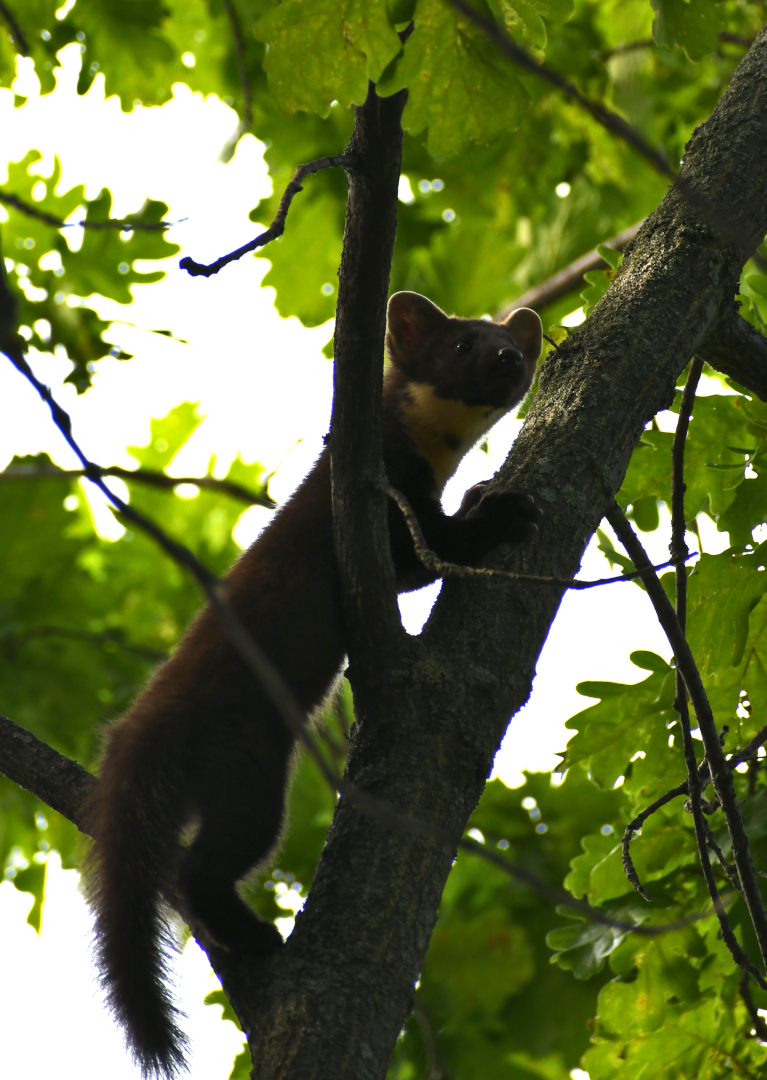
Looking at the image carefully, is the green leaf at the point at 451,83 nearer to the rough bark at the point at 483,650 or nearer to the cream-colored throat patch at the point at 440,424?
the rough bark at the point at 483,650

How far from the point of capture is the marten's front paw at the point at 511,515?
3.19 metres

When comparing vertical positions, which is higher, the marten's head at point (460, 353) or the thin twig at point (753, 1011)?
the marten's head at point (460, 353)

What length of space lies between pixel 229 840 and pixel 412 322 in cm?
327

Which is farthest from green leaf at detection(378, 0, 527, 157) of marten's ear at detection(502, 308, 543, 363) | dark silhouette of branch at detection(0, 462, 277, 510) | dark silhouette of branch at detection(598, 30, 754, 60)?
dark silhouette of branch at detection(598, 30, 754, 60)

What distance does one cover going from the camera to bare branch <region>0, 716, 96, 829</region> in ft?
10.1

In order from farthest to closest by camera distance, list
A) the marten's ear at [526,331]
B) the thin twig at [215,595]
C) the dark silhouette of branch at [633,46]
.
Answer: the dark silhouette of branch at [633,46] < the marten's ear at [526,331] < the thin twig at [215,595]

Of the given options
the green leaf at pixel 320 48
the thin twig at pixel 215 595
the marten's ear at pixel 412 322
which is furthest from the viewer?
the marten's ear at pixel 412 322

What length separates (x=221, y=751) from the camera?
3.39m

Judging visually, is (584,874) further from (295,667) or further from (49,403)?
(49,403)

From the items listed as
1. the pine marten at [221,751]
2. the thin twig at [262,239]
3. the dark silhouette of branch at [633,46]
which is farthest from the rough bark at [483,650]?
the dark silhouette of branch at [633,46]

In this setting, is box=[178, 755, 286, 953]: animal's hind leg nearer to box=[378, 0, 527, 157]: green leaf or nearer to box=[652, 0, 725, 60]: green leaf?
box=[378, 0, 527, 157]: green leaf

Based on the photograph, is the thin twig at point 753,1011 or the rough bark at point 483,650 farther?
the thin twig at point 753,1011

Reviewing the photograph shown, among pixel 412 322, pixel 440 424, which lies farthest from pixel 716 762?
pixel 412 322

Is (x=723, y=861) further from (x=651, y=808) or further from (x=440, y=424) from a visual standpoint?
(x=440, y=424)
